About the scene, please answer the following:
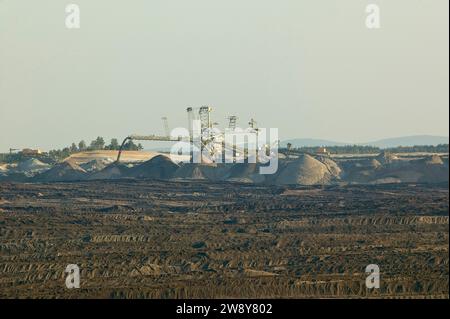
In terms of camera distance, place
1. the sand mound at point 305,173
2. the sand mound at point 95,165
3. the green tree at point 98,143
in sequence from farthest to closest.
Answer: the green tree at point 98,143, the sand mound at point 95,165, the sand mound at point 305,173

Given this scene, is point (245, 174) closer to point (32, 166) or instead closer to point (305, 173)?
point (305, 173)

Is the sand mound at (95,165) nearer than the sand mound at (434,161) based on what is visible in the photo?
No

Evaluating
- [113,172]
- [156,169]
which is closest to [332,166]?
[156,169]

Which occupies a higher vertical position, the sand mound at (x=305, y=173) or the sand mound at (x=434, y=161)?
the sand mound at (x=434, y=161)

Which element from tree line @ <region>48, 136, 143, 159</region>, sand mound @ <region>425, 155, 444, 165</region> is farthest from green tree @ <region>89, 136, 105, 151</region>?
sand mound @ <region>425, 155, 444, 165</region>

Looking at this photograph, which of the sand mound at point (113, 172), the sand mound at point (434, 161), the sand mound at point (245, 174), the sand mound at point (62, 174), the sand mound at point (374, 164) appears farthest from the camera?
the sand mound at point (113, 172)

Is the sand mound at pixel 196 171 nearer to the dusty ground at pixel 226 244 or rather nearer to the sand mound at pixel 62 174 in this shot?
the sand mound at pixel 62 174

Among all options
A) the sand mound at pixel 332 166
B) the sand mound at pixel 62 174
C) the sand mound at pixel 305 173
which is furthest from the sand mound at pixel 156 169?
the sand mound at pixel 332 166
